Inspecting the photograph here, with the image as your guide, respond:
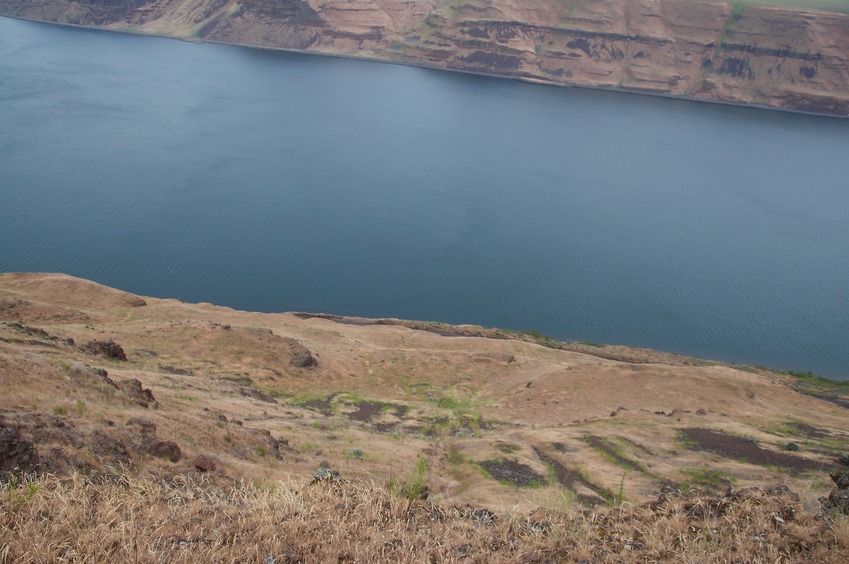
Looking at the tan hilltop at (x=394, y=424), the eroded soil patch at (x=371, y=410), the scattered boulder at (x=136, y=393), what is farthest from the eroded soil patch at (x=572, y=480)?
the scattered boulder at (x=136, y=393)

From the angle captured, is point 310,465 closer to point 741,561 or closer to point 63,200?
point 741,561

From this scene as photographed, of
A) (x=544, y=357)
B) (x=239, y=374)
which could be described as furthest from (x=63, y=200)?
(x=544, y=357)

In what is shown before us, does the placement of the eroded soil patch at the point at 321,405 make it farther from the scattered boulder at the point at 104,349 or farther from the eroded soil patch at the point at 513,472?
the scattered boulder at the point at 104,349

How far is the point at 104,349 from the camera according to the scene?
27.1m

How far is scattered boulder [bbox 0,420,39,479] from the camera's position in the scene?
9.87 m

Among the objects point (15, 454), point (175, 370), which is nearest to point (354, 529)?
point (15, 454)

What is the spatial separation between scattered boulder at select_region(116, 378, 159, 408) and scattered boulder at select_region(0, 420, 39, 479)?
28.7 ft

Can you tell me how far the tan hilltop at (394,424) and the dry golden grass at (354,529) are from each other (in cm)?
6

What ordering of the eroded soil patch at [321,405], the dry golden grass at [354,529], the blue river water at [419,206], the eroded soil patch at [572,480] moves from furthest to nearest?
the blue river water at [419,206] → the eroded soil patch at [321,405] → the eroded soil patch at [572,480] → the dry golden grass at [354,529]

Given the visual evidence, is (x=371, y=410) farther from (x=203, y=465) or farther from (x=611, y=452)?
(x=203, y=465)

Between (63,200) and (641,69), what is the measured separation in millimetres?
180814

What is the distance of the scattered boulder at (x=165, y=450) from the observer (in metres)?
13.4

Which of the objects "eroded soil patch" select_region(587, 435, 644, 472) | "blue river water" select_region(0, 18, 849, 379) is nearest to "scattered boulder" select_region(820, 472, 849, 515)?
"eroded soil patch" select_region(587, 435, 644, 472)

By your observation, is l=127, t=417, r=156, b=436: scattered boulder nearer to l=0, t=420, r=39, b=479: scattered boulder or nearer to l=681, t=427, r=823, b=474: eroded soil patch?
l=0, t=420, r=39, b=479: scattered boulder
